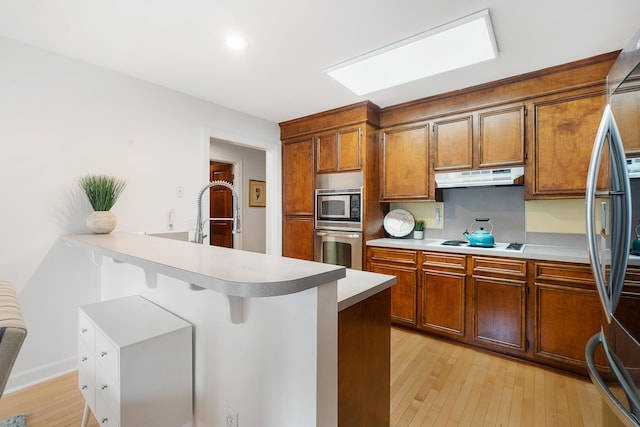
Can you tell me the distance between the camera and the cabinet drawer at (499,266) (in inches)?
91.8

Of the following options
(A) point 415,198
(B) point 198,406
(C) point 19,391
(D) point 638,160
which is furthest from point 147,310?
(A) point 415,198

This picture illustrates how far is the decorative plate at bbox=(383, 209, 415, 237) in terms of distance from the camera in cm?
334

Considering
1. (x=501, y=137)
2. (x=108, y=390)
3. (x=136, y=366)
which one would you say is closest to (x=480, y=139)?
(x=501, y=137)

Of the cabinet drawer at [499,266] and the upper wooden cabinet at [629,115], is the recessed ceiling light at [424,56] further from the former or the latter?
the cabinet drawer at [499,266]

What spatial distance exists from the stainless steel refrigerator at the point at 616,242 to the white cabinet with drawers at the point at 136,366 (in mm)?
1655

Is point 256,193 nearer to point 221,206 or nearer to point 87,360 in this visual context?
point 221,206

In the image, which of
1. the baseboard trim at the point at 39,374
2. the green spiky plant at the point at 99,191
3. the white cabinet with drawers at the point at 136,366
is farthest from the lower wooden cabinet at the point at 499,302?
the baseboard trim at the point at 39,374

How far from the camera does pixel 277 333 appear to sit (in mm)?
1049

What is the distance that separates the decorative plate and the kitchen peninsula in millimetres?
2047

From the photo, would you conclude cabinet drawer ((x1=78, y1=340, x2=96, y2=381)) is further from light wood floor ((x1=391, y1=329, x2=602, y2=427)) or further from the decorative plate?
the decorative plate

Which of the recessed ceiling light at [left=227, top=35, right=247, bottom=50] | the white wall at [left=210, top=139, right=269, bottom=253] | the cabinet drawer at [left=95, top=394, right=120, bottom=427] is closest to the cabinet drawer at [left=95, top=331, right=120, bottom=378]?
the cabinet drawer at [left=95, top=394, right=120, bottom=427]

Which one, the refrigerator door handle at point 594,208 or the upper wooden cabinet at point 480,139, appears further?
the upper wooden cabinet at point 480,139

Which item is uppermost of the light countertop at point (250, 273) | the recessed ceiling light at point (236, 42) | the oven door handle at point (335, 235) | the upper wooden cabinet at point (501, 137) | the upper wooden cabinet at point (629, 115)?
the recessed ceiling light at point (236, 42)

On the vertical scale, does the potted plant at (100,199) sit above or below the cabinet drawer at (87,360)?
above
